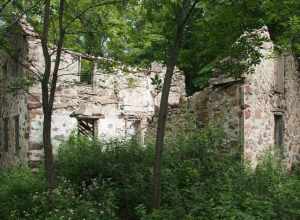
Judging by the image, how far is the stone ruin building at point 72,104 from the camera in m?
14.3

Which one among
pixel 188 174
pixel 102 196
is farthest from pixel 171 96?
pixel 102 196

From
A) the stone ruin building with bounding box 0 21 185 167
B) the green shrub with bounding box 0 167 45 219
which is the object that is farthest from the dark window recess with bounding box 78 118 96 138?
the green shrub with bounding box 0 167 45 219

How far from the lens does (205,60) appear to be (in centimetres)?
1973

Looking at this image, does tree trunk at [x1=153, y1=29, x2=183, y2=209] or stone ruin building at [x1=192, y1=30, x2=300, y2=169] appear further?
stone ruin building at [x1=192, y1=30, x2=300, y2=169]

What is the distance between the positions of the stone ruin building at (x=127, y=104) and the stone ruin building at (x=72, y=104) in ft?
0.11

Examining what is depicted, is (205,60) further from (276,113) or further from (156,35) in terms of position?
(156,35)

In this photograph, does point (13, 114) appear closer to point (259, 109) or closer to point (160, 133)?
point (259, 109)

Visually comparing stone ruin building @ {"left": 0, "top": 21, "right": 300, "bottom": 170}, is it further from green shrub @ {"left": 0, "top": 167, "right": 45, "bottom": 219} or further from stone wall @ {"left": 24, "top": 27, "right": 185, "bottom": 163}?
green shrub @ {"left": 0, "top": 167, "right": 45, "bottom": 219}

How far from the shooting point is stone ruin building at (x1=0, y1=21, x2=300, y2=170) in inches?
450

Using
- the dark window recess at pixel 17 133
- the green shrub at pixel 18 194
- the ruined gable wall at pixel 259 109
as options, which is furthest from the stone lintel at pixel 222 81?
the dark window recess at pixel 17 133

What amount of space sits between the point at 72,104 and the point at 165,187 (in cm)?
738

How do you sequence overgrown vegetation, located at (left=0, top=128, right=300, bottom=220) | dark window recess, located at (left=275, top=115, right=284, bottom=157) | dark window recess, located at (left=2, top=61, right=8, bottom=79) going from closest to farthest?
overgrown vegetation, located at (left=0, top=128, right=300, bottom=220), dark window recess, located at (left=275, top=115, right=284, bottom=157), dark window recess, located at (left=2, top=61, right=8, bottom=79)

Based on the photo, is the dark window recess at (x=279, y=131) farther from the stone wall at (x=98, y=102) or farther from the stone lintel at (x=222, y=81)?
the stone wall at (x=98, y=102)

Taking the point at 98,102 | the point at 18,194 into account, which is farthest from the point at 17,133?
the point at 18,194
